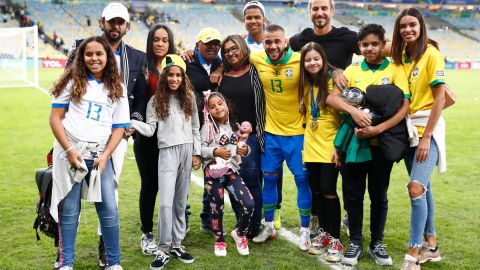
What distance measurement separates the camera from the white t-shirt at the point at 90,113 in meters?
3.56

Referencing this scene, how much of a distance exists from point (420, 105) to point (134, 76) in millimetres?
2143

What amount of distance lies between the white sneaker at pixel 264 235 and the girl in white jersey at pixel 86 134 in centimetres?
139

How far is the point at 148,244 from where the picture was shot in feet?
14.5

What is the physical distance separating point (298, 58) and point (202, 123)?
97 centimetres

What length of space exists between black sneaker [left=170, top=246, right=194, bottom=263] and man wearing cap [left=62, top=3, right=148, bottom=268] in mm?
543

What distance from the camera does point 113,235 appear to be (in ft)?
12.4

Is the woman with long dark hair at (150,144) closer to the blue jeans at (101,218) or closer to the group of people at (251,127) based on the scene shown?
the group of people at (251,127)

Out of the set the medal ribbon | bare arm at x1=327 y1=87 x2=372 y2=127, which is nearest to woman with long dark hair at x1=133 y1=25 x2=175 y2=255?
the medal ribbon

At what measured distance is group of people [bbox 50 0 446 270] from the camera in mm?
3652

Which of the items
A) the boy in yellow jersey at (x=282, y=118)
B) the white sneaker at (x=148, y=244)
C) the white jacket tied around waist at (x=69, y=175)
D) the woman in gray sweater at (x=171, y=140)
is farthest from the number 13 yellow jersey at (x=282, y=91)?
the white jacket tied around waist at (x=69, y=175)

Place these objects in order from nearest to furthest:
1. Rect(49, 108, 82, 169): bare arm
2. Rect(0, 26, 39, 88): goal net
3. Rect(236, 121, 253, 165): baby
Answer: Rect(49, 108, 82, 169): bare arm → Rect(236, 121, 253, 165): baby → Rect(0, 26, 39, 88): goal net

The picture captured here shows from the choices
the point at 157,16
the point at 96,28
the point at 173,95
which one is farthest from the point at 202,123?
the point at 157,16

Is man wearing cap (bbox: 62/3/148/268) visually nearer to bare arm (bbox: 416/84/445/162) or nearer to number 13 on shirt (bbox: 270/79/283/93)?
number 13 on shirt (bbox: 270/79/283/93)

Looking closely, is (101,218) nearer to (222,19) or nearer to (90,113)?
(90,113)
